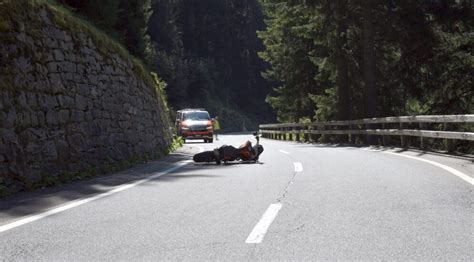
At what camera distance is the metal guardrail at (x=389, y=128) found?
14664 mm

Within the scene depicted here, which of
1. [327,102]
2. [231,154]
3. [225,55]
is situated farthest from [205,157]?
[225,55]

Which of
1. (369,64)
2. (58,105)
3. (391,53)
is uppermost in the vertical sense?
(391,53)

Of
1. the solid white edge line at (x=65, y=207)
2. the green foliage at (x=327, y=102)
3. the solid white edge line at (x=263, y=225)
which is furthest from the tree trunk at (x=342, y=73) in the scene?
the solid white edge line at (x=263, y=225)

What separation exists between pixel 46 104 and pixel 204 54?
7244 centimetres

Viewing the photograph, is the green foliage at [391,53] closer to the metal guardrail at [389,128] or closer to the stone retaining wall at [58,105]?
the metal guardrail at [389,128]

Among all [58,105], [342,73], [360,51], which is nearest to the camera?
[58,105]

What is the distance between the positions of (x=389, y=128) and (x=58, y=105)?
57.3 feet

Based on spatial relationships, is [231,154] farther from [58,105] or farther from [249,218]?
[249,218]

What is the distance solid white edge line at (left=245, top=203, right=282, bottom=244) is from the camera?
5316 mm

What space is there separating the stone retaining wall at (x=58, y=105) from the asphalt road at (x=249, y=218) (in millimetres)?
854

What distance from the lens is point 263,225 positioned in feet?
19.6

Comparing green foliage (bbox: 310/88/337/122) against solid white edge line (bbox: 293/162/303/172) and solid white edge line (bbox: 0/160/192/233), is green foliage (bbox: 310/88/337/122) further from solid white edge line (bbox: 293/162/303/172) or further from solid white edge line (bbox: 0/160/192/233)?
solid white edge line (bbox: 0/160/192/233)

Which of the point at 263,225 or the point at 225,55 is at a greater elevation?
the point at 225,55

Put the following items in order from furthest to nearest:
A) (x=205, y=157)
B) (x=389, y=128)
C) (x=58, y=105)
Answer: (x=389, y=128) < (x=205, y=157) < (x=58, y=105)
